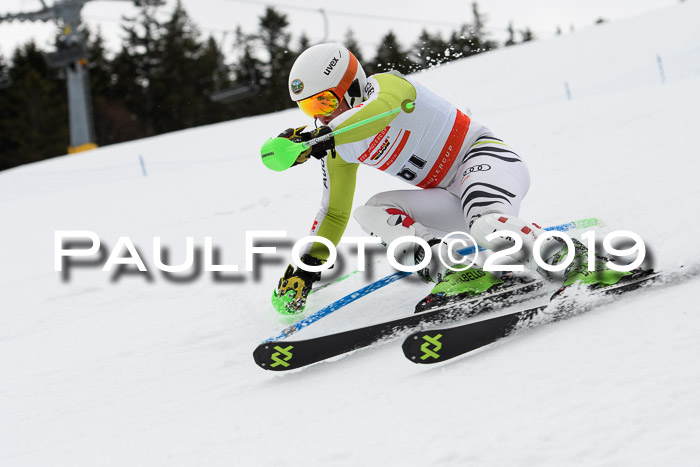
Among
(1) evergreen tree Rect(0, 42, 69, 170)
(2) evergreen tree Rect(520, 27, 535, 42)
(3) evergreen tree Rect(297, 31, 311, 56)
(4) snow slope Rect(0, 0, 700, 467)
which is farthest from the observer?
(2) evergreen tree Rect(520, 27, 535, 42)

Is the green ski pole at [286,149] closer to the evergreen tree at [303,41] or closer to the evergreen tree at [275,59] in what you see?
the evergreen tree at [275,59]

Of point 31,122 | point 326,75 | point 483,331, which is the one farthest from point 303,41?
point 483,331

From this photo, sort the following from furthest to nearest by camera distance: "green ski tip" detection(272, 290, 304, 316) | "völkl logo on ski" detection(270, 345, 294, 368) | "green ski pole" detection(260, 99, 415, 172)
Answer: "green ski tip" detection(272, 290, 304, 316) → "green ski pole" detection(260, 99, 415, 172) → "völkl logo on ski" detection(270, 345, 294, 368)

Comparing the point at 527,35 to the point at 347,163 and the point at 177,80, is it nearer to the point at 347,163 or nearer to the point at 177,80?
the point at 177,80

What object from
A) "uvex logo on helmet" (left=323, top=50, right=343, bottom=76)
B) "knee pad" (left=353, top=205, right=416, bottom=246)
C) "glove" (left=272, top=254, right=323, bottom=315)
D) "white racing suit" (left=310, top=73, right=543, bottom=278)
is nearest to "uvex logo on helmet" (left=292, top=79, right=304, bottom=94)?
"uvex logo on helmet" (left=323, top=50, right=343, bottom=76)

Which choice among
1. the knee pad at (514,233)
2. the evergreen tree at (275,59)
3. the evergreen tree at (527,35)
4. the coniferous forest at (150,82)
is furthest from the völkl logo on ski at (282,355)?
the evergreen tree at (527,35)

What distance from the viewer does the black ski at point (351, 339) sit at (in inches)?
107

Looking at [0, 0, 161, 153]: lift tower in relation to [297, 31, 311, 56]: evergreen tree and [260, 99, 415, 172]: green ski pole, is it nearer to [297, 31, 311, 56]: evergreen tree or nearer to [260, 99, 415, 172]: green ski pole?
[297, 31, 311, 56]: evergreen tree

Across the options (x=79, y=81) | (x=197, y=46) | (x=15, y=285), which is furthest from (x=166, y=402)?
(x=197, y=46)

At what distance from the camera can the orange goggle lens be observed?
3.30 m

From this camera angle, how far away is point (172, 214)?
29.3 ft

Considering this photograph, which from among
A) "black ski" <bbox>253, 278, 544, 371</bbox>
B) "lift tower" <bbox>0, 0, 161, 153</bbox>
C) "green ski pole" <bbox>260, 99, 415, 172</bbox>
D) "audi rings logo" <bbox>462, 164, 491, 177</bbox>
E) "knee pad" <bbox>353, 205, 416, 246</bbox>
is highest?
"lift tower" <bbox>0, 0, 161, 153</bbox>

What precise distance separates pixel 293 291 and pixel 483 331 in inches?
60.1

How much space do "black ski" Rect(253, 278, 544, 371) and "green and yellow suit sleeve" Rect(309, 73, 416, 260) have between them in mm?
852
